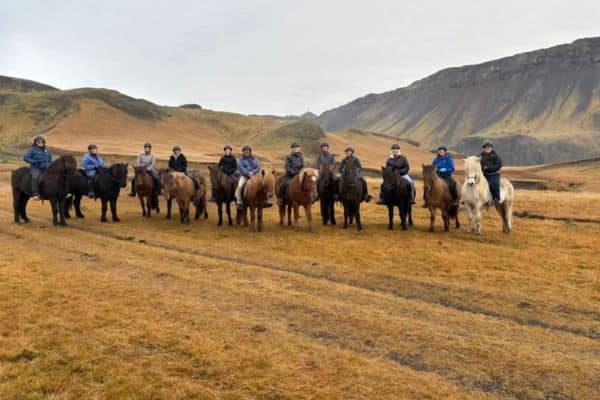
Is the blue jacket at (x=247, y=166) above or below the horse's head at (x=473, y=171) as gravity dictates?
above

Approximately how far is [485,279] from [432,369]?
488 cm

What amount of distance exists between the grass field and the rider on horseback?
2.71 metres

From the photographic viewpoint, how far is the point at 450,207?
16.1 metres

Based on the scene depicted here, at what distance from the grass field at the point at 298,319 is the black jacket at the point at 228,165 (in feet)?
14.7

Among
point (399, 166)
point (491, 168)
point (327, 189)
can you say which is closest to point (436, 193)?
point (399, 166)

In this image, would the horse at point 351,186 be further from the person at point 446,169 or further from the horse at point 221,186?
the horse at point 221,186

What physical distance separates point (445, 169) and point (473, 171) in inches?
66.6

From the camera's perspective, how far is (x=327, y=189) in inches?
655

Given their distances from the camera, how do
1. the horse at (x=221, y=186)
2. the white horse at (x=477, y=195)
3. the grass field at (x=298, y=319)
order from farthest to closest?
the horse at (x=221, y=186), the white horse at (x=477, y=195), the grass field at (x=298, y=319)

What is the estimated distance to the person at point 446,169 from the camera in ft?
52.2

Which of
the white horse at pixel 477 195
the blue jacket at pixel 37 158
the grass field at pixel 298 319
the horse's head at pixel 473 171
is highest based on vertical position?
the blue jacket at pixel 37 158

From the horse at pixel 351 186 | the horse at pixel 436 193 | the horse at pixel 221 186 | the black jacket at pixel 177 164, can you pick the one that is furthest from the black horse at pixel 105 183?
the horse at pixel 436 193

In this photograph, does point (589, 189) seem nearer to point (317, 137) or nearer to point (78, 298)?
point (78, 298)

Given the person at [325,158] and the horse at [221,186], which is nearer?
the person at [325,158]
